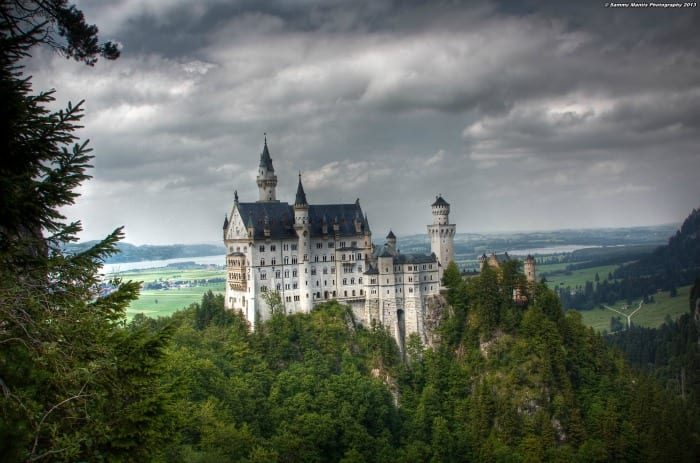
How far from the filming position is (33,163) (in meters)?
18.0

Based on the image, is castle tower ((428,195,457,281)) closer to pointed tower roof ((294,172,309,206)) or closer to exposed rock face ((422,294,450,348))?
exposed rock face ((422,294,450,348))

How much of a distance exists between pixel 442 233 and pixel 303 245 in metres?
23.4

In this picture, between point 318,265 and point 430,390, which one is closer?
point 430,390

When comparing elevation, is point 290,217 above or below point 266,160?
below

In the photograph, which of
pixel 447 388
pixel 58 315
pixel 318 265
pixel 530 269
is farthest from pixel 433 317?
pixel 58 315

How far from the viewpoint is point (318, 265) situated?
9900 centimetres

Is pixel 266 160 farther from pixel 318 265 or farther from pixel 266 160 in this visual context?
pixel 318 265

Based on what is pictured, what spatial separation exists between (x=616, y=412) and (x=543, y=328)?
556 inches

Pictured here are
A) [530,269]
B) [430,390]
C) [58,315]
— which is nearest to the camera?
[58,315]

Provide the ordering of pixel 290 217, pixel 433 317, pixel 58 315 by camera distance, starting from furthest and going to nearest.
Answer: pixel 290 217 < pixel 433 317 < pixel 58 315

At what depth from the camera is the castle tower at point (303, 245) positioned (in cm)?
9625

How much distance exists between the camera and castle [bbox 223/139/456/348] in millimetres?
94000

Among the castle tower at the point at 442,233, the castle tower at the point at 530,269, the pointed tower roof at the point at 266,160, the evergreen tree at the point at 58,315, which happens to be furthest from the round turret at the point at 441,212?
the evergreen tree at the point at 58,315

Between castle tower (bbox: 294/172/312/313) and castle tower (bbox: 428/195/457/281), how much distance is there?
69.5 ft
